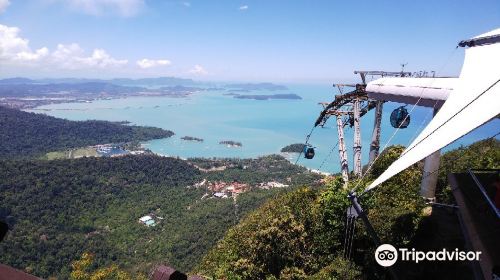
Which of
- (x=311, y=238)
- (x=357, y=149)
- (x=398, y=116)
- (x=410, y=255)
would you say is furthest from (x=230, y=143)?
(x=410, y=255)

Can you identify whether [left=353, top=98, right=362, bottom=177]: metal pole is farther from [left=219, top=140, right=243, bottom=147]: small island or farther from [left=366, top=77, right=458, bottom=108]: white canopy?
[left=219, top=140, right=243, bottom=147]: small island

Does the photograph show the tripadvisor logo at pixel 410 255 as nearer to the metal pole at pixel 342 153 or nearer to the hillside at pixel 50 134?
the metal pole at pixel 342 153

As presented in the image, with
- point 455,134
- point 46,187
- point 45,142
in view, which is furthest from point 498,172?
point 45,142

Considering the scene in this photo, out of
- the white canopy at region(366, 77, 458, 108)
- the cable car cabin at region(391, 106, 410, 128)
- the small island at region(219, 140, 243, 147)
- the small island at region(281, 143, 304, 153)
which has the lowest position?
the small island at region(219, 140, 243, 147)

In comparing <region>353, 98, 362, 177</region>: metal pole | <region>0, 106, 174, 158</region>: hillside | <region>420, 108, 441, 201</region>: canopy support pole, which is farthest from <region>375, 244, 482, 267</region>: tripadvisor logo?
<region>0, 106, 174, 158</region>: hillside

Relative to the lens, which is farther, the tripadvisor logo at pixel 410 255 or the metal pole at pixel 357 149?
the metal pole at pixel 357 149

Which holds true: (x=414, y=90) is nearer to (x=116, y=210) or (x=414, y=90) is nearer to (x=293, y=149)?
(x=116, y=210)

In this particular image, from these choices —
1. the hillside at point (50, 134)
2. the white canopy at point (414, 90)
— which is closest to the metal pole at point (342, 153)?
the white canopy at point (414, 90)
